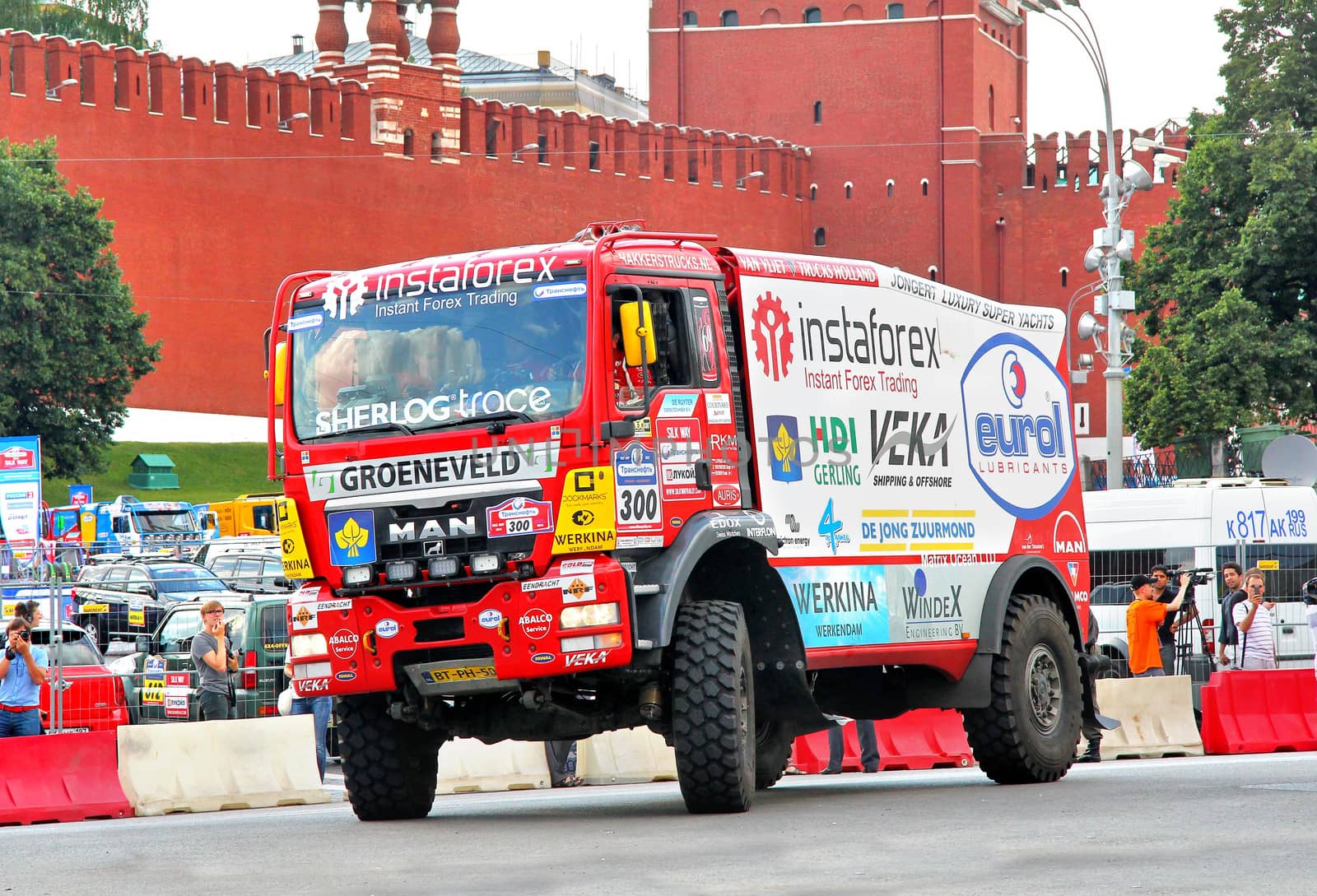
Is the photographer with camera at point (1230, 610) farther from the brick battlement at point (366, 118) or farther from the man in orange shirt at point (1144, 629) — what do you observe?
the brick battlement at point (366, 118)

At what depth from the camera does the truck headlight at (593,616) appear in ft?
29.4

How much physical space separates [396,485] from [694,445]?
1.29m

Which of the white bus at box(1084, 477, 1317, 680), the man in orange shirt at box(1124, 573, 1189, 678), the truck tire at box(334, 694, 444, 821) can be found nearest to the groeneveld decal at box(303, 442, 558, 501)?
the truck tire at box(334, 694, 444, 821)

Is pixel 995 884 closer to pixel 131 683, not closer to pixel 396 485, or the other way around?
pixel 396 485

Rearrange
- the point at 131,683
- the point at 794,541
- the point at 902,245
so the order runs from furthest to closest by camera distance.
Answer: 1. the point at 902,245
2. the point at 131,683
3. the point at 794,541

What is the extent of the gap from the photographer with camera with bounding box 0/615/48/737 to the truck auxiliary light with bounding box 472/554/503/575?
433 cm

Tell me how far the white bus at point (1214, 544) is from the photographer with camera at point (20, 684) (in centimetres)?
893

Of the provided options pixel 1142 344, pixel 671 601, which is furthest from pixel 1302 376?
pixel 671 601

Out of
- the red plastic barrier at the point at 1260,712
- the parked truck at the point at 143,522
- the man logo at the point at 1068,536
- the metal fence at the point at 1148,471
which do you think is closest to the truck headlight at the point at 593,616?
the man logo at the point at 1068,536

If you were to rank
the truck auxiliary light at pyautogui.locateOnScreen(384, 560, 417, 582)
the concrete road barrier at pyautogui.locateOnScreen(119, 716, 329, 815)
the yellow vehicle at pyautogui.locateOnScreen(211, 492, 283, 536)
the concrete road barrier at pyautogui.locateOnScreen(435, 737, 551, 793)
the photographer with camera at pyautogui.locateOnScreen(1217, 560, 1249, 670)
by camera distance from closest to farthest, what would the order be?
1. the truck auxiliary light at pyautogui.locateOnScreen(384, 560, 417, 582)
2. the concrete road barrier at pyautogui.locateOnScreen(119, 716, 329, 815)
3. the concrete road barrier at pyautogui.locateOnScreen(435, 737, 551, 793)
4. the photographer with camera at pyautogui.locateOnScreen(1217, 560, 1249, 670)
5. the yellow vehicle at pyautogui.locateOnScreen(211, 492, 283, 536)

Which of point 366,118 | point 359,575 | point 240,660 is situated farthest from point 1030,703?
point 366,118

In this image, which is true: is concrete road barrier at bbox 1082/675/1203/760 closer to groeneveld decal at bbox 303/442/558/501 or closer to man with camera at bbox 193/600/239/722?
man with camera at bbox 193/600/239/722

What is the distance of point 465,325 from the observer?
30.7ft

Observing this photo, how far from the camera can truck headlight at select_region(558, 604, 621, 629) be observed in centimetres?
896
